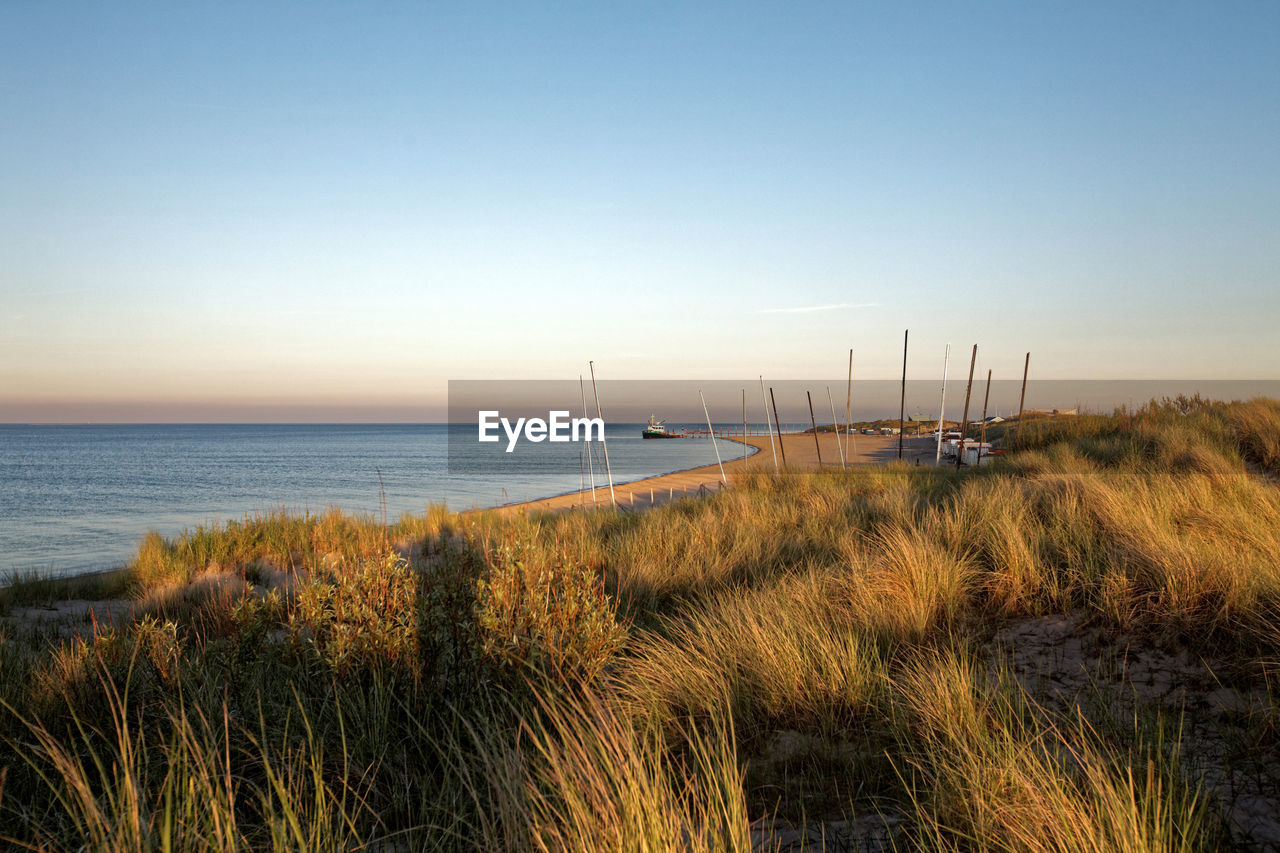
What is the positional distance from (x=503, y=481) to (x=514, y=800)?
30.6 m

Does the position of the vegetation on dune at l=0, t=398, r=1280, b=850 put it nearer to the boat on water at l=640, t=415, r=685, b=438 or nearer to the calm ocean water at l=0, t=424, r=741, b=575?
the calm ocean water at l=0, t=424, r=741, b=575

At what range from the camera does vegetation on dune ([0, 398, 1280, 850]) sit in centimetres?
229

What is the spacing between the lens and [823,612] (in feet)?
15.4

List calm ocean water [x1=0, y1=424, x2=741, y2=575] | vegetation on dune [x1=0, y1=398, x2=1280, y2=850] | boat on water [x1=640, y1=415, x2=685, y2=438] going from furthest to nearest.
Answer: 1. boat on water [x1=640, y1=415, x2=685, y2=438]
2. calm ocean water [x1=0, y1=424, x2=741, y2=575]
3. vegetation on dune [x1=0, y1=398, x2=1280, y2=850]

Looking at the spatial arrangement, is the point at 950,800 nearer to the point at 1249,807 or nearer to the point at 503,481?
the point at 1249,807

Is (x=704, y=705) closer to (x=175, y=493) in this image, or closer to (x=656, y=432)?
(x=175, y=493)

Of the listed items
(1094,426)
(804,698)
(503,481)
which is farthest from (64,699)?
(503,481)

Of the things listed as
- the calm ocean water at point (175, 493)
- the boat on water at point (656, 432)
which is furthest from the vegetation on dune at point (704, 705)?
the boat on water at point (656, 432)

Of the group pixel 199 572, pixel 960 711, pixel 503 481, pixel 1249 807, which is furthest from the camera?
pixel 503 481

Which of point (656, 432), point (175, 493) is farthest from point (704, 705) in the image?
point (656, 432)

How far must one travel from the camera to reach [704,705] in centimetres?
349

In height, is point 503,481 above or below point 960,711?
below

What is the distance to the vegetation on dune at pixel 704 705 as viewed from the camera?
7.50ft

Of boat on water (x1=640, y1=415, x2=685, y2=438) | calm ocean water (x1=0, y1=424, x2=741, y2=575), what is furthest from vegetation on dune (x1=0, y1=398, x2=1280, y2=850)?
boat on water (x1=640, y1=415, x2=685, y2=438)
